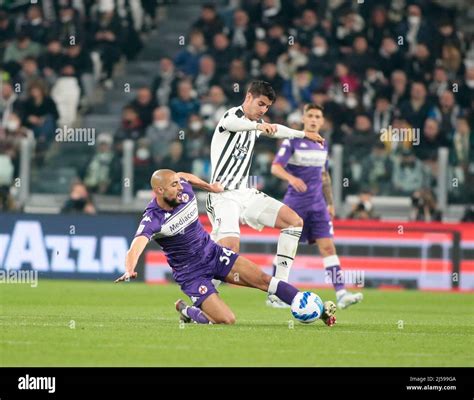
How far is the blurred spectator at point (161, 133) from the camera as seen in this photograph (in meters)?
23.1

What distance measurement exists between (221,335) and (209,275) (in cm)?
114

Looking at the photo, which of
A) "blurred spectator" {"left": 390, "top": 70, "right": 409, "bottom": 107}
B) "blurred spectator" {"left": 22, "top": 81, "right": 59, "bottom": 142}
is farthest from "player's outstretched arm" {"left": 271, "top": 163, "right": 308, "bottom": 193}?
"blurred spectator" {"left": 22, "top": 81, "right": 59, "bottom": 142}

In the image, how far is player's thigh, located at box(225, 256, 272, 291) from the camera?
41.6 feet

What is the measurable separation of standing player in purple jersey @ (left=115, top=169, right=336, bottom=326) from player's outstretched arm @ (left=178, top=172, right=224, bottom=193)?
0.04ft

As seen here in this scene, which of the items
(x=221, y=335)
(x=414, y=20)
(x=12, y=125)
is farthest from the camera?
(x=414, y=20)

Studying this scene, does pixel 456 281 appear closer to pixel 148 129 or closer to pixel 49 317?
pixel 148 129

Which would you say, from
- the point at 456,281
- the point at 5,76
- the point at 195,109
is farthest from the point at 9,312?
the point at 5,76

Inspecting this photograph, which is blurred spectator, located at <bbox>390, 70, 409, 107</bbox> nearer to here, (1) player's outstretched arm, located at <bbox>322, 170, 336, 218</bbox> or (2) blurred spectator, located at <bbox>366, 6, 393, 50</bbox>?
(2) blurred spectator, located at <bbox>366, 6, 393, 50</bbox>

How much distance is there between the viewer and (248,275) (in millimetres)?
12672

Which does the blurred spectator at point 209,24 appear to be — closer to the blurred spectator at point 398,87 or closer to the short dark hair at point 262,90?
the blurred spectator at point 398,87

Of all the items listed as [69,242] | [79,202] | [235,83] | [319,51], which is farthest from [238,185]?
[319,51]

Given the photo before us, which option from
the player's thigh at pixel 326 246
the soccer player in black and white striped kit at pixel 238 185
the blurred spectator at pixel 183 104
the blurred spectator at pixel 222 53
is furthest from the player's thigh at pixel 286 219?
the blurred spectator at pixel 222 53

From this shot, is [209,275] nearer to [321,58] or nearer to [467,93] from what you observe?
[467,93]

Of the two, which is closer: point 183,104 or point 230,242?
point 230,242
